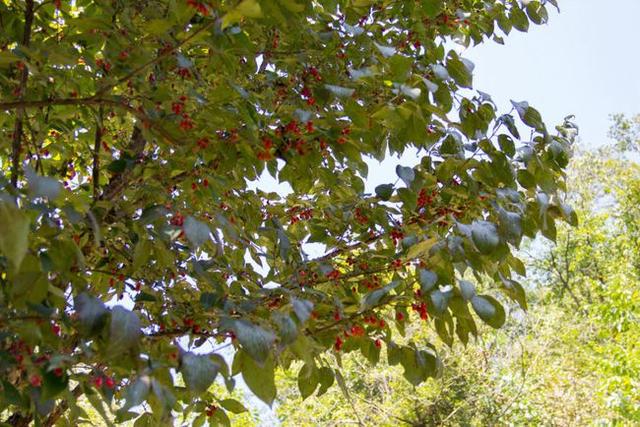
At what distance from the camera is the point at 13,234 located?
678mm

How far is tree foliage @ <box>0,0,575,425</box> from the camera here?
1.02 metres

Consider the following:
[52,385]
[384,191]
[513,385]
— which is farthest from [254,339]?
[513,385]

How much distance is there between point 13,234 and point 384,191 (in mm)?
968

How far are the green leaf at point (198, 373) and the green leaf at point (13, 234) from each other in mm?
270

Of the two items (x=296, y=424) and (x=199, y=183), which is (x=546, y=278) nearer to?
(x=296, y=424)

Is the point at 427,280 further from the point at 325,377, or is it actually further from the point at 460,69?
the point at 460,69

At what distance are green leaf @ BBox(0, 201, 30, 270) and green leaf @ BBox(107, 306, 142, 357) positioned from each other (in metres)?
0.16

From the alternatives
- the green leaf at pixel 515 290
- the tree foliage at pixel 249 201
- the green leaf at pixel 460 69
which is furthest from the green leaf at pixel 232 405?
the green leaf at pixel 460 69

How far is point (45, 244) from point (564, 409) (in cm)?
734

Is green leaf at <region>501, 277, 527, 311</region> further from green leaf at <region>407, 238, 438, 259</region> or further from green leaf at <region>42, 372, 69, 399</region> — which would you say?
green leaf at <region>42, 372, 69, 399</region>

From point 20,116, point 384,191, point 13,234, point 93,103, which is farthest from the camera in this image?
point 384,191

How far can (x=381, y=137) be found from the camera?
165 cm

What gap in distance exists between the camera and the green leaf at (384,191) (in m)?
1.54

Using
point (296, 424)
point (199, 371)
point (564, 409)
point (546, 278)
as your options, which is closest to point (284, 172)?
point (199, 371)
